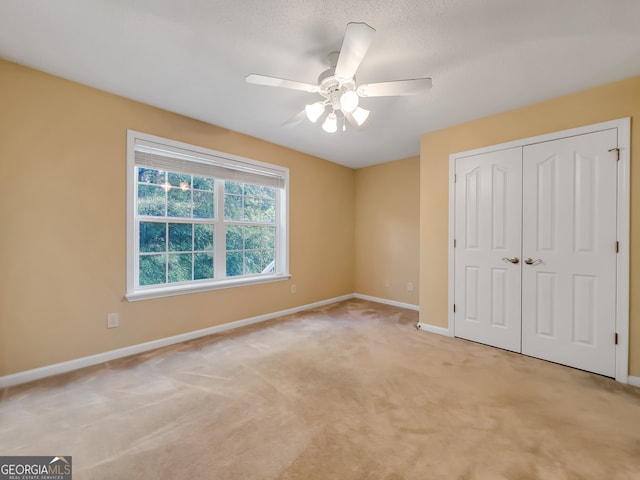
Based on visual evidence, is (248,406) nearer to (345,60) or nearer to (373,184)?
(345,60)

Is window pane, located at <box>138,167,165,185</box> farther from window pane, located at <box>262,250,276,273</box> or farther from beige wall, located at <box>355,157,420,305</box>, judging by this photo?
beige wall, located at <box>355,157,420,305</box>

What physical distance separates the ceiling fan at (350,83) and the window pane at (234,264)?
2.17 metres

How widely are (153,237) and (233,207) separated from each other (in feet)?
3.26

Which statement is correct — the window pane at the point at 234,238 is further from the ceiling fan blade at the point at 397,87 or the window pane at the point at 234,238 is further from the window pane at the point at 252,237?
the ceiling fan blade at the point at 397,87

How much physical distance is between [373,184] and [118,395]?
440cm

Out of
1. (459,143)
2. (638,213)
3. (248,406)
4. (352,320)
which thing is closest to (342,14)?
(459,143)

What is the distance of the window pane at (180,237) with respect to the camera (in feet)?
9.96

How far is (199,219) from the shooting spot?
3221mm

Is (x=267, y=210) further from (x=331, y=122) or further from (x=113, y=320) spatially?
(x=113, y=320)

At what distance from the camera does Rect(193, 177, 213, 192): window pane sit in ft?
10.6

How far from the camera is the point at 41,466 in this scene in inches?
54.7

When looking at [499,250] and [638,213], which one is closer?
[638,213]

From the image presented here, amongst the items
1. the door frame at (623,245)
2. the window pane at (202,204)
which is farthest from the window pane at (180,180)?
the door frame at (623,245)

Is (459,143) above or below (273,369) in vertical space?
above
